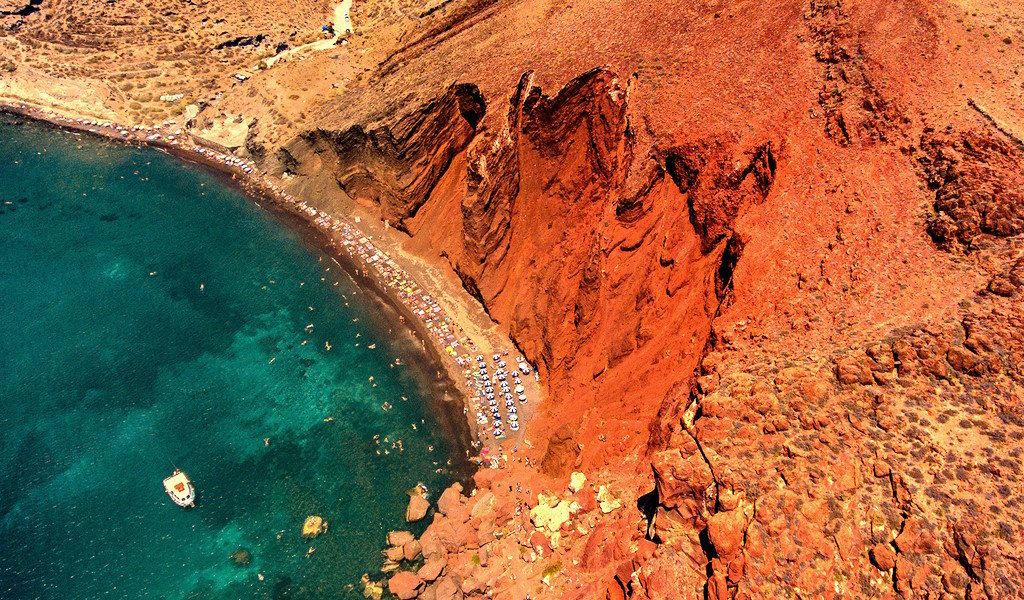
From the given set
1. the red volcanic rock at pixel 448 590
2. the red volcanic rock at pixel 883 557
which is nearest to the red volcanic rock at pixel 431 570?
the red volcanic rock at pixel 448 590

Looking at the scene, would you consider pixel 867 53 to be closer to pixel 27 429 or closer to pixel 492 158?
pixel 492 158

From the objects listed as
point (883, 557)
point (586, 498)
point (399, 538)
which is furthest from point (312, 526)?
point (883, 557)

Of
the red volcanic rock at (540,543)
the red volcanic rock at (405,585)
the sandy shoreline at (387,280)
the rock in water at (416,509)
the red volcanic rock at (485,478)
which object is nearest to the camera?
the red volcanic rock at (540,543)

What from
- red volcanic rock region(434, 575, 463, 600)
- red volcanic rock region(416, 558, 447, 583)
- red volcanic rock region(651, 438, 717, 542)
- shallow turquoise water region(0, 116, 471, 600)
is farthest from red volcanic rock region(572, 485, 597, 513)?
shallow turquoise water region(0, 116, 471, 600)

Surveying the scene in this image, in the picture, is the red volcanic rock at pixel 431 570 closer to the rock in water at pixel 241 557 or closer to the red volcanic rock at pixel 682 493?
the rock in water at pixel 241 557

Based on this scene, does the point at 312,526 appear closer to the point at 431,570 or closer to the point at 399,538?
the point at 399,538

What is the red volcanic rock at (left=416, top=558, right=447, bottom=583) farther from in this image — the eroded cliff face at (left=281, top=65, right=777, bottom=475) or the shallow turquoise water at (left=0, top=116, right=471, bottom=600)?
the eroded cliff face at (left=281, top=65, right=777, bottom=475)
